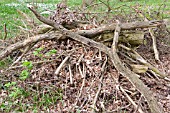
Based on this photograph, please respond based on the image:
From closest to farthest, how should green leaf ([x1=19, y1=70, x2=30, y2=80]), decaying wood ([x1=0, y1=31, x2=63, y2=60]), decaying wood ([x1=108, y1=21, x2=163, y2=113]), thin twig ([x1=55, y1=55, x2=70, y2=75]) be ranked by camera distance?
decaying wood ([x1=108, y1=21, x2=163, y2=113]) → green leaf ([x1=19, y1=70, x2=30, y2=80]) → thin twig ([x1=55, y1=55, x2=70, y2=75]) → decaying wood ([x1=0, y1=31, x2=63, y2=60])

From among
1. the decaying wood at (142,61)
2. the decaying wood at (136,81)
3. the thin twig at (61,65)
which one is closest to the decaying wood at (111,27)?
the decaying wood at (136,81)

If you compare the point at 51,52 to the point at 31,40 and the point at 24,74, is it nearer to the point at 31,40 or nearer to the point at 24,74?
the point at 31,40

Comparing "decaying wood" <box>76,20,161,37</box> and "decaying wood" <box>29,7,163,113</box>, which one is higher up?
"decaying wood" <box>76,20,161,37</box>

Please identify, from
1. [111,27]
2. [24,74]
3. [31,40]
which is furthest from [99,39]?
[24,74]

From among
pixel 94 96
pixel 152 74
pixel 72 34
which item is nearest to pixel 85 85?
pixel 94 96

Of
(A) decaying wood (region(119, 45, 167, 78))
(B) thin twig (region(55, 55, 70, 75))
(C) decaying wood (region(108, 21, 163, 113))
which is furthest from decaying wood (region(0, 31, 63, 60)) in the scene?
(A) decaying wood (region(119, 45, 167, 78))

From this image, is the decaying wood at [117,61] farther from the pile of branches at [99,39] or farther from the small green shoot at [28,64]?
the small green shoot at [28,64]

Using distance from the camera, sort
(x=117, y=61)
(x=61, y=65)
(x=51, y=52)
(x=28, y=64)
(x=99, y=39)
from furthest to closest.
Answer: (x=99, y=39) → (x=51, y=52) → (x=61, y=65) → (x=28, y=64) → (x=117, y=61)

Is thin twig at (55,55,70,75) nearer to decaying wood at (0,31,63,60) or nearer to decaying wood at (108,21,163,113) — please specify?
decaying wood at (0,31,63,60)

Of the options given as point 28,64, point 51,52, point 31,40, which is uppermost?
point 31,40

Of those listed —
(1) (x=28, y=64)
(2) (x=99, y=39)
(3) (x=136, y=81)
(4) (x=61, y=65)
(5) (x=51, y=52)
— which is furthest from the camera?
(2) (x=99, y=39)

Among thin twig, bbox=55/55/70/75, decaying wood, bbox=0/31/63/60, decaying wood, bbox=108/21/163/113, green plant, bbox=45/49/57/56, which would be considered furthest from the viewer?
decaying wood, bbox=0/31/63/60

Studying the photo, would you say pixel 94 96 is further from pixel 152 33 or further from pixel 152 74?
→ pixel 152 33

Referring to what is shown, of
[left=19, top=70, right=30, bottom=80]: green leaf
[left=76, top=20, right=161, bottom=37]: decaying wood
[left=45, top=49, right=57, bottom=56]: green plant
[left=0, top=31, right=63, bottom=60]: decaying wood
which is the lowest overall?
[left=19, top=70, right=30, bottom=80]: green leaf
